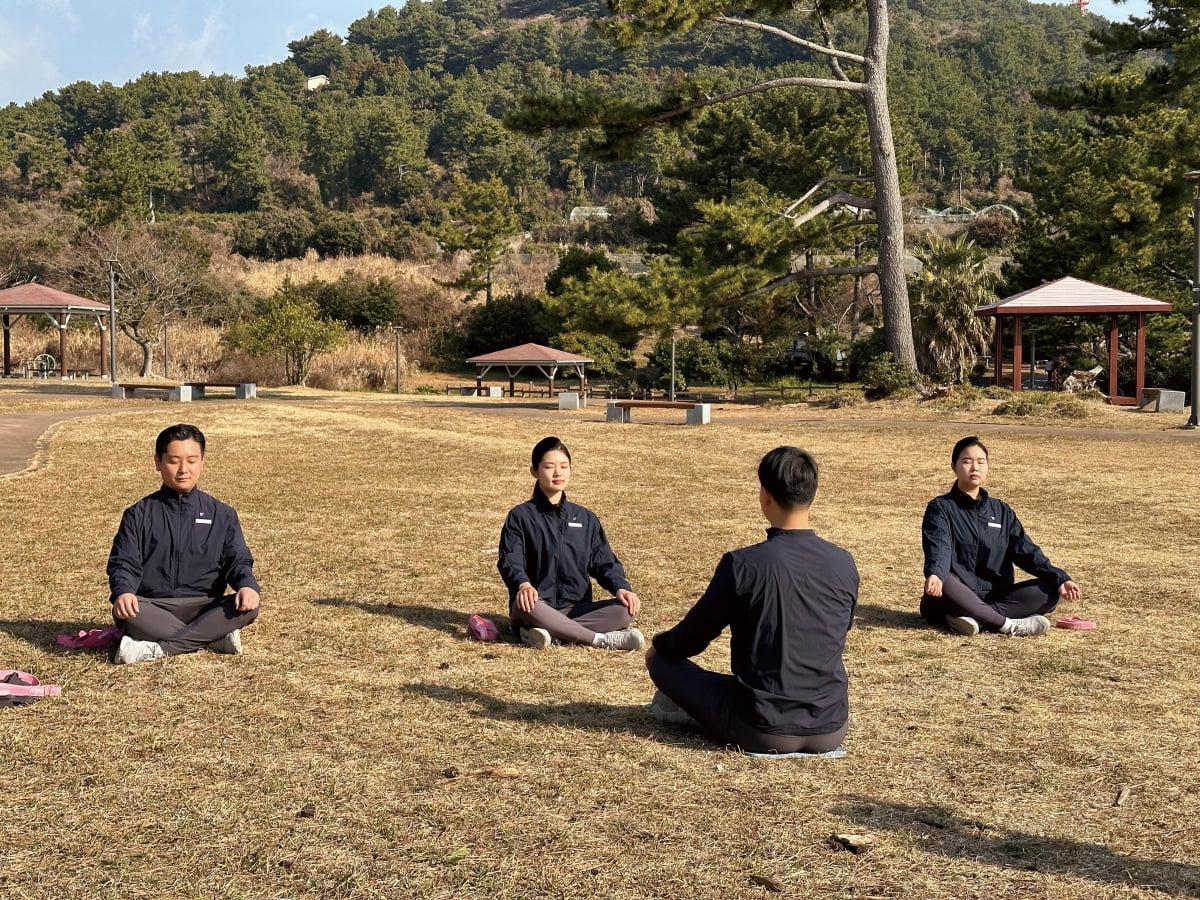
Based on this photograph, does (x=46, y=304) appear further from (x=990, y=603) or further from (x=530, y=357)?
(x=990, y=603)

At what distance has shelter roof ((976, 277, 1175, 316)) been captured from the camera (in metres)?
29.2

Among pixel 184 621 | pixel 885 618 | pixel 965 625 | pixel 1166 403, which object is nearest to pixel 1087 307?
pixel 1166 403

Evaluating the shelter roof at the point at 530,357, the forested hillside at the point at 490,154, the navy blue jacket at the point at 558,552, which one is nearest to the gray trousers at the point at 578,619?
the navy blue jacket at the point at 558,552

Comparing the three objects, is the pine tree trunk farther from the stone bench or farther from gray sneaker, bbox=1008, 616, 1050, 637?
gray sneaker, bbox=1008, 616, 1050, 637

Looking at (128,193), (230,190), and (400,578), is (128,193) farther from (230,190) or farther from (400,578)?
(400,578)

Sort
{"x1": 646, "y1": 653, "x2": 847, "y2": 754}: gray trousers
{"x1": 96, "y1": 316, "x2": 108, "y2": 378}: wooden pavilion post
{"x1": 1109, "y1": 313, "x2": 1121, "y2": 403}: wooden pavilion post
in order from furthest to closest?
{"x1": 96, "y1": 316, "x2": 108, "y2": 378}: wooden pavilion post, {"x1": 1109, "y1": 313, "x2": 1121, "y2": 403}: wooden pavilion post, {"x1": 646, "y1": 653, "x2": 847, "y2": 754}: gray trousers

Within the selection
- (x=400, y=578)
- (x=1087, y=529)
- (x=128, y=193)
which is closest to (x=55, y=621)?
(x=400, y=578)

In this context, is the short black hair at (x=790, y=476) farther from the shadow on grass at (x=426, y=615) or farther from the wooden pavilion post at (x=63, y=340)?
Answer: the wooden pavilion post at (x=63, y=340)

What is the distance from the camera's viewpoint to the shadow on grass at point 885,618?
7297mm

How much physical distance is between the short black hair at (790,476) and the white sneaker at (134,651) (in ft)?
11.2

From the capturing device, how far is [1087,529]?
1127 cm

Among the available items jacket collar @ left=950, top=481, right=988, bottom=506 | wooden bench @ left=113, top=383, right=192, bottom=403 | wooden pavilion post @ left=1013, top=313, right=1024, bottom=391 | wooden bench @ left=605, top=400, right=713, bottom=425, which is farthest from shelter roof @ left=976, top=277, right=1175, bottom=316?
jacket collar @ left=950, top=481, right=988, bottom=506

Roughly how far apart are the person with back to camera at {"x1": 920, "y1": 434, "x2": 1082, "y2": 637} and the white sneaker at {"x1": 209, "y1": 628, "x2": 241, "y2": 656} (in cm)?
378

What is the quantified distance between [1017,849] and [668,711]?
1.65 metres
